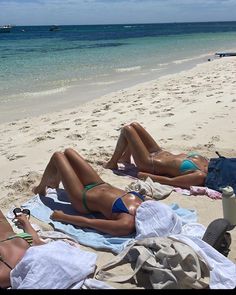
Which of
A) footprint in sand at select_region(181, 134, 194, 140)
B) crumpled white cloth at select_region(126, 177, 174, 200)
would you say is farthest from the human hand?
footprint in sand at select_region(181, 134, 194, 140)

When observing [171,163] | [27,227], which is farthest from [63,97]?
[27,227]

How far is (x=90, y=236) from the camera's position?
3.85 meters

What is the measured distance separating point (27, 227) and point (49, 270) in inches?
33.2

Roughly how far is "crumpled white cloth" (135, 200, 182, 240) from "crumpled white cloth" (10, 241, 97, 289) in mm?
625

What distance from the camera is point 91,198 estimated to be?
4.05m

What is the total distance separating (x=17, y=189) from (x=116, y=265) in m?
2.03

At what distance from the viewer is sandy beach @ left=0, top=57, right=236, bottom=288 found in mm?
4930

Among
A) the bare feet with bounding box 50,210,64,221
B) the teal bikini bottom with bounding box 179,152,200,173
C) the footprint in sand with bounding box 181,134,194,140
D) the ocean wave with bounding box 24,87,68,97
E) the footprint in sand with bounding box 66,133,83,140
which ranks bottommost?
the bare feet with bounding box 50,210,64,221

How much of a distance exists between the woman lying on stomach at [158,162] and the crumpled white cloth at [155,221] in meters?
1.14

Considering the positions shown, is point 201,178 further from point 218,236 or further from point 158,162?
point 218,236

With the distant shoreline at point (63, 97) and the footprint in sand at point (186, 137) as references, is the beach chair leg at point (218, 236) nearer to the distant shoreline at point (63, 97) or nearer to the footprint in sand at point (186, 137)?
the footprint in sand at point (186, 137)

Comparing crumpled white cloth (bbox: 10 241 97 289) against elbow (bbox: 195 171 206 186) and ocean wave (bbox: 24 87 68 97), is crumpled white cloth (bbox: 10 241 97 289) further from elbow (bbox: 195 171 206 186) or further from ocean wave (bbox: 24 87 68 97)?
ocean wave (bbox: 24 87 68 97)

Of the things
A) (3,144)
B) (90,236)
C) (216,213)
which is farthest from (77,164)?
(3,144)

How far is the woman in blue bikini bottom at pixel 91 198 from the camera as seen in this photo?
3793mm
